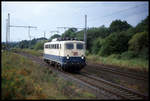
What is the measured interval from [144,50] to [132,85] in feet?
47.2

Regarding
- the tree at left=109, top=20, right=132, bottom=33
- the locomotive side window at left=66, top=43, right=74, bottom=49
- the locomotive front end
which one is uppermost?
the tree at left=109, top=20, right=132, bottom=33

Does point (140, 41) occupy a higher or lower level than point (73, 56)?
higher

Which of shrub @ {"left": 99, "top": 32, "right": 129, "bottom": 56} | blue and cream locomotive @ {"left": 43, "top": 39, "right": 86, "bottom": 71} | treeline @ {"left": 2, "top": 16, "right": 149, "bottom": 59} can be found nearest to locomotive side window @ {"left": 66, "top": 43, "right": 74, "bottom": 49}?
blue and cream locomotive @ {"left": 43, "top": 39, "right": 86, "bottom": 71}

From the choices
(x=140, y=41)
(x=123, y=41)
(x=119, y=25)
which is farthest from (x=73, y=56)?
(x=119, y=25)

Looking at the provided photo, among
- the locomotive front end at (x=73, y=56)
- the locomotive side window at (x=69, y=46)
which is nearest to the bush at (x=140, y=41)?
the locomotive front end at (x=73, y=56)

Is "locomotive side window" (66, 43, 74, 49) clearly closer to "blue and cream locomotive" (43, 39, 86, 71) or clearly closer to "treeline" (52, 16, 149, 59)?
"blue and cream locomotive" (43, 39, 86, 71)

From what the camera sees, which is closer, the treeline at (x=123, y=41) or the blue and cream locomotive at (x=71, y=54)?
the blue and cream locomotive at (x=71, y=54)

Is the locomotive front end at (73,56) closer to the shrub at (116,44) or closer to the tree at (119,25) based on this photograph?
the shrub at (116,44)

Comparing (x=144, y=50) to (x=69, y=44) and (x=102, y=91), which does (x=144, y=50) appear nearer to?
(x=69, y=44)

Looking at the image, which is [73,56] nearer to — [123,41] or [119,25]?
[123,41]

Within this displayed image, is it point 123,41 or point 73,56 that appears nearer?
point 73,56

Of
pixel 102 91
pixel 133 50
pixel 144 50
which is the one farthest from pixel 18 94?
pixel 133 50

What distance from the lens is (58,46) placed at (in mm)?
19750

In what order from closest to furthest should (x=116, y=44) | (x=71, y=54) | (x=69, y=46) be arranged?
(x=71, y=54), (x=69, y=46), (x=116, y=44)
